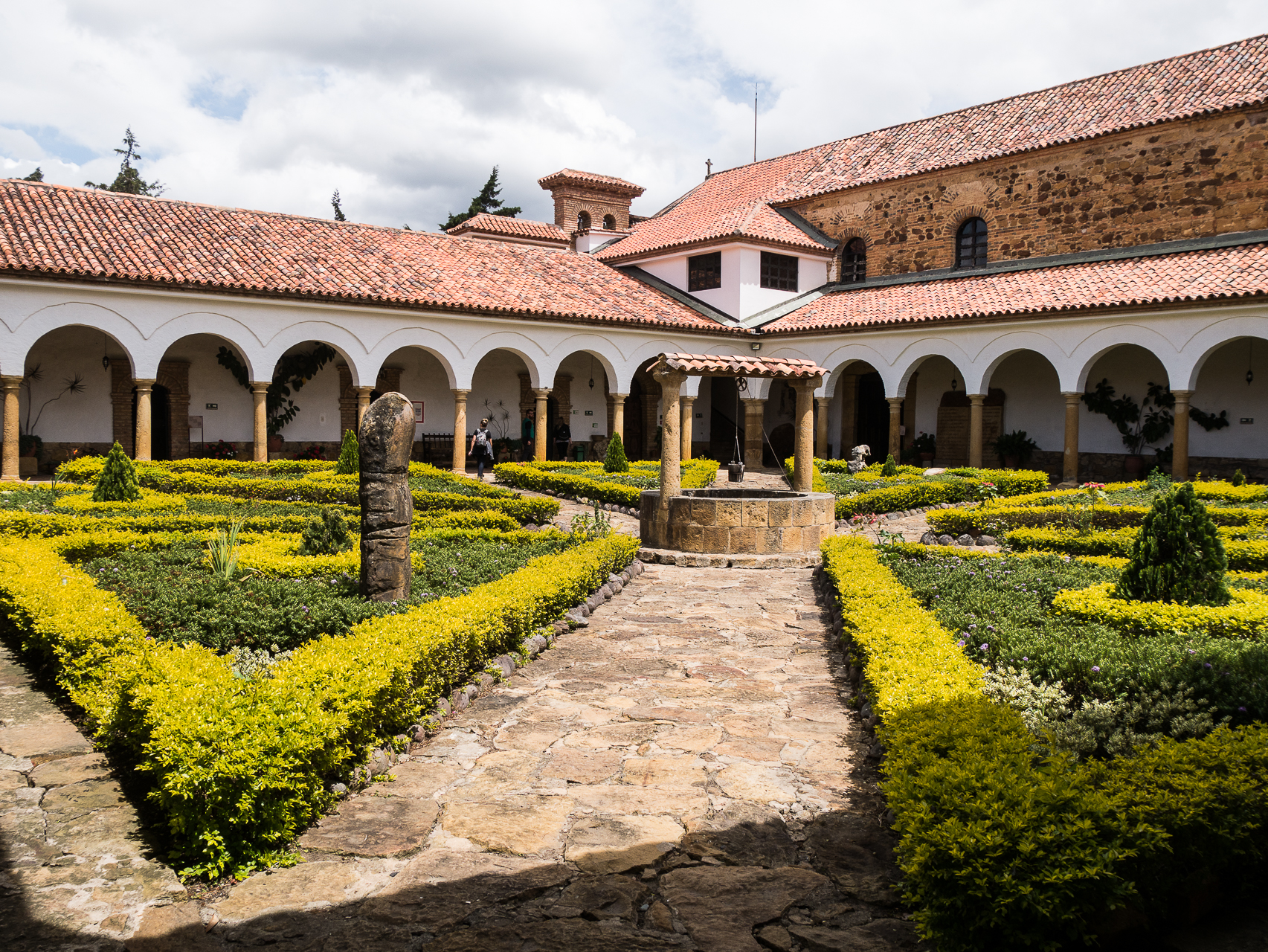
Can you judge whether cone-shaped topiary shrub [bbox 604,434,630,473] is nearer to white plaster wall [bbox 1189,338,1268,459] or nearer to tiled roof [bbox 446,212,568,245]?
white plaster wall [bbox 1189,338,1268,459]

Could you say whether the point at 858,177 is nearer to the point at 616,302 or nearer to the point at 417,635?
the point at 616,302

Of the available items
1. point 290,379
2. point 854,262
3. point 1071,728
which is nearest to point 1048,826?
point 1071,728

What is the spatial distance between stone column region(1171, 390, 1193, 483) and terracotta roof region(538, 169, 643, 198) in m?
20.0

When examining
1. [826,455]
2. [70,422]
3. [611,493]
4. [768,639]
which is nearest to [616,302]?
[826,455]

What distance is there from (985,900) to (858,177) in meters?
26.6

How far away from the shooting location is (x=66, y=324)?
18266 mm

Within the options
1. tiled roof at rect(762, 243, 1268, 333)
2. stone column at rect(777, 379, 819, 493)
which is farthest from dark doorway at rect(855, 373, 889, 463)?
stone column at rect(777, 379, 819, 493)

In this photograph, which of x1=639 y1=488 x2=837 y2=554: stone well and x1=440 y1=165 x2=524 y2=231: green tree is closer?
x1=639 y1=488 x2=837 y2=554: stone well

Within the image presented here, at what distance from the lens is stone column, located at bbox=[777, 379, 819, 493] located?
13570 mm

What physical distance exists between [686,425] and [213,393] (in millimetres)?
10967

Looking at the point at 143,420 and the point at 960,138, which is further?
the point at 960,138

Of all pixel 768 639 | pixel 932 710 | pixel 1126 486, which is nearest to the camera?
pixel 932 710

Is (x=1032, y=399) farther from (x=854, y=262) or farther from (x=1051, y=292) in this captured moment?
(x=854, y=262)

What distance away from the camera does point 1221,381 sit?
20.6 metres
